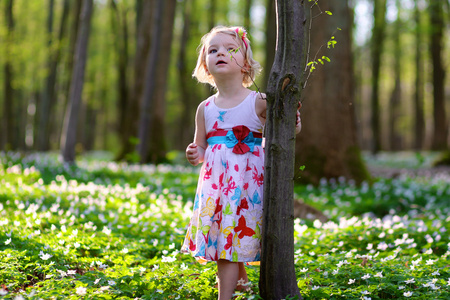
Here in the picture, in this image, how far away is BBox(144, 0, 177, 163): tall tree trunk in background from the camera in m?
14.9

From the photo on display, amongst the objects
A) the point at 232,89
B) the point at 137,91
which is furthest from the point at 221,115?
the point at 137,91

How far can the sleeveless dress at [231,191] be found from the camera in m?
3.02

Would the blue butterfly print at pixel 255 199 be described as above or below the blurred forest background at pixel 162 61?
below

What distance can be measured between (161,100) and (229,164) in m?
12.4

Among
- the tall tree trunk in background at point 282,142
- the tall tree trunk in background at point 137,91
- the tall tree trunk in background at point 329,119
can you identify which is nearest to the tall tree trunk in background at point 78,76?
the tall tree trunk in background at point 137,91

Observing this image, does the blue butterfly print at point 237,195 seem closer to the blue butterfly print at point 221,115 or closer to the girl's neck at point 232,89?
the blue butterfly print at point 221,115

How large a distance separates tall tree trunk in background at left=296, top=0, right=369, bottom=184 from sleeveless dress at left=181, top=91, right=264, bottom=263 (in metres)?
6.13

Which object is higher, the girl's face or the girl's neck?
the girl's face

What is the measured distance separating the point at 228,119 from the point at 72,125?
10.4 meters

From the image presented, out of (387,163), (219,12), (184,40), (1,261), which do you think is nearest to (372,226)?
(1,261)

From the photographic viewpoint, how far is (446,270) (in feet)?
11.6

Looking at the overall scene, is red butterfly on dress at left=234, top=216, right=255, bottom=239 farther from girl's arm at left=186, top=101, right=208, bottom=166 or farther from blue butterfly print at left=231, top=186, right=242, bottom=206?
girl's arm at left=186, top=101, right=208, bottom=166

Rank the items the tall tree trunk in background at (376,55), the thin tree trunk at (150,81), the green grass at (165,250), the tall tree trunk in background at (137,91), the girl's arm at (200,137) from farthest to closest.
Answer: the tall tree trunk in background at (376,55)
the tall tree trunk in background at (137,91)
the thin tree trunk at (150,81)
the girl's arm at (200,137)
the green grass at (165,250)

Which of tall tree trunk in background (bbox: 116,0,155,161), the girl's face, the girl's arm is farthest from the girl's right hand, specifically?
tall tree trunk in background (bbox: 116,0,155,161)
